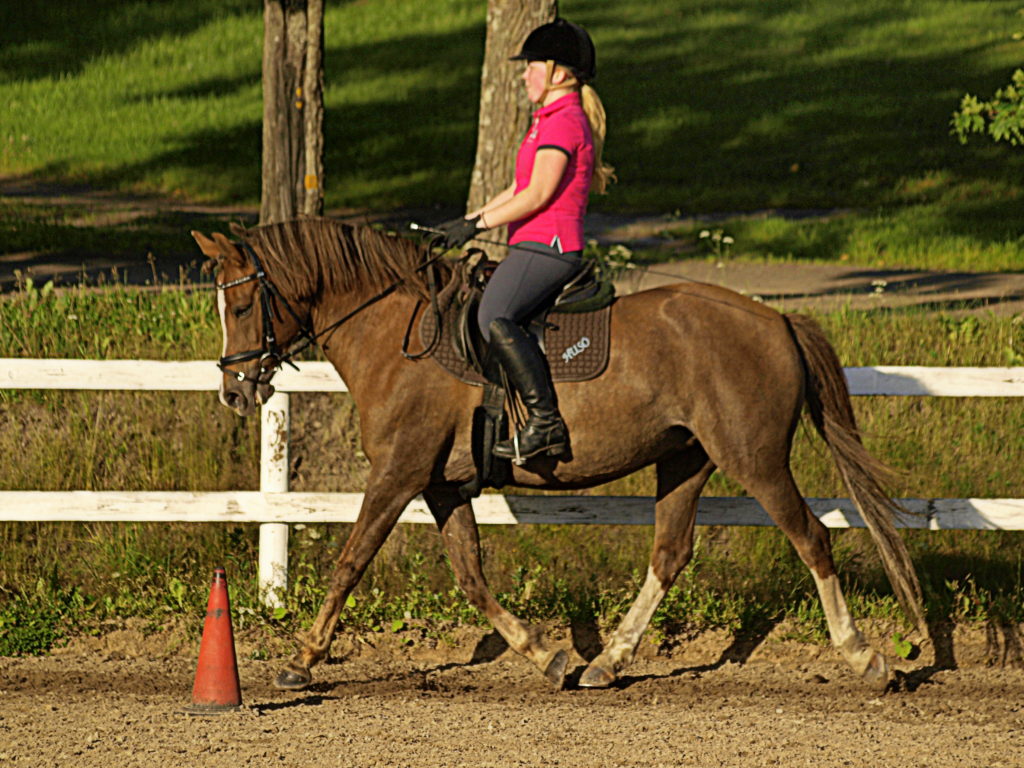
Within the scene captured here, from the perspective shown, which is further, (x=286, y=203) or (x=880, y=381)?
(x=286, y=203)

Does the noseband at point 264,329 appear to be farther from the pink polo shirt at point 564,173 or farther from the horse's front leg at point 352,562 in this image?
the pink polo shirt at point 564,173

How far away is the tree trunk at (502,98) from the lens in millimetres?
11156

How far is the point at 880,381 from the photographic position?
7250mm

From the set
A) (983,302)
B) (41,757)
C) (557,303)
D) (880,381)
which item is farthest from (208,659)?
(983,302)

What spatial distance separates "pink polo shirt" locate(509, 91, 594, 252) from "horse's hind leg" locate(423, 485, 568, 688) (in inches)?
49.2

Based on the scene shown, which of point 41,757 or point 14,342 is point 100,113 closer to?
point 14,342

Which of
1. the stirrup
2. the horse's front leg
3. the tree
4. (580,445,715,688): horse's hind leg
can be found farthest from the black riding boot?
the tree

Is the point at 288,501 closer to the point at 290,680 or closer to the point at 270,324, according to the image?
the point at 290,680

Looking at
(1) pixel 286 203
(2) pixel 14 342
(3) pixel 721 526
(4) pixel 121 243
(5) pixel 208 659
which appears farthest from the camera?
(4) pixel 121 243

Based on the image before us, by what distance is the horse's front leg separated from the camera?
6.23m

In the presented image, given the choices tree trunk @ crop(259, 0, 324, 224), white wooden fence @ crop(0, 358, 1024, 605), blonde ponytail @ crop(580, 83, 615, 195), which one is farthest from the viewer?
tree trunk @ crop(259, 0, 324, 224)

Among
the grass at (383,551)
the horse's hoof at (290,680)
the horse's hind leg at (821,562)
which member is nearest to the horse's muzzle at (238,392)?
the horse's hoof at (290,680)

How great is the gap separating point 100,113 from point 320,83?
65.4ft

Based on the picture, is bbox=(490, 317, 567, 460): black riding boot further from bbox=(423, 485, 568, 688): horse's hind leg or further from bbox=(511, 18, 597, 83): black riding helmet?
bbox=(511, 18, 597, 83): black riding helmet
